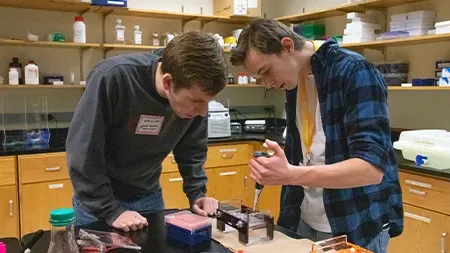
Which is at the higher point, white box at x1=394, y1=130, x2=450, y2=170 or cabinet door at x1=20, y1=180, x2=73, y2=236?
white box at x1=394, y1=130, x2=450, y2=170

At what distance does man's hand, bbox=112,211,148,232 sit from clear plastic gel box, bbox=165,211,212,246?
0.34 ft

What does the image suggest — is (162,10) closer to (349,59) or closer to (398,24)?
(398,24)

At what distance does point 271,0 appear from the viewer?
4.81 meters

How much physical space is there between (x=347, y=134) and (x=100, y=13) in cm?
A: 309

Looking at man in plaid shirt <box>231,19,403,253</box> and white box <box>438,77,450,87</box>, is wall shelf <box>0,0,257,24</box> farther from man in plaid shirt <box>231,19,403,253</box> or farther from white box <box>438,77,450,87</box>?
man in plaid shirt <box>231,19,403,253</box>

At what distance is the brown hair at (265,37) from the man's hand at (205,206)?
51 centimetres

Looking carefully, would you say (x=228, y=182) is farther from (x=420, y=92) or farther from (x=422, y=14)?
(x=422, y=14)

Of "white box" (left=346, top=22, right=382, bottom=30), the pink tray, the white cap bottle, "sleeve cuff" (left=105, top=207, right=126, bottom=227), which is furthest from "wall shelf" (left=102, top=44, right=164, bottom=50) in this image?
the pink tray

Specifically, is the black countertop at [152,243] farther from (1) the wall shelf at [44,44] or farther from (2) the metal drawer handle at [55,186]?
(1) the wall shelf at [44,44]

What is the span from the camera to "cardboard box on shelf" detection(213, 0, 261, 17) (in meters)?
4.19

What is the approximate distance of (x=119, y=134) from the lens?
1.52 metres

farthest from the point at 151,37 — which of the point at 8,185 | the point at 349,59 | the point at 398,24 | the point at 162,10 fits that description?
the point at 349,59

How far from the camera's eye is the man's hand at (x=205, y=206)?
155cm

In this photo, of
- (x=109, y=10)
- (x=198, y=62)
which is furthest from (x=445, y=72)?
(x=109, y=10)
